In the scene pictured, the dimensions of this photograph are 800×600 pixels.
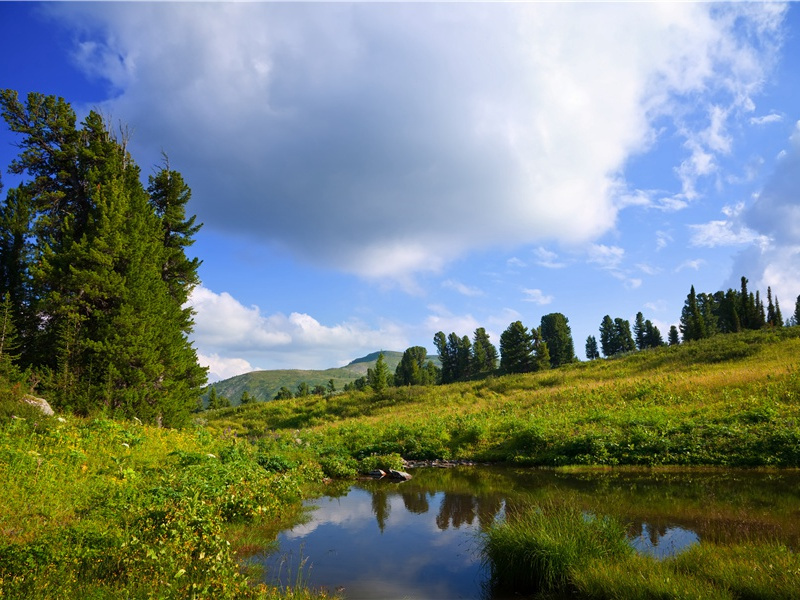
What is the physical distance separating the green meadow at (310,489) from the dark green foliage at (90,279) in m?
4.82

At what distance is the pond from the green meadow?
2.80 ft

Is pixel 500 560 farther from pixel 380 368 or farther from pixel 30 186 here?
pixel 380 368

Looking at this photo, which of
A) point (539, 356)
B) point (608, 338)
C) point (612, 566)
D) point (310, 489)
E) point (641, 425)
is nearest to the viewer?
point (612, 566)

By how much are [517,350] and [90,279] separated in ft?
265

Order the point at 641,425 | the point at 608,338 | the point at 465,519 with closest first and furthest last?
the point at 465,519, the point at 641,425, the point at 608,338

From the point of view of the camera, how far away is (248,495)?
12.2 m

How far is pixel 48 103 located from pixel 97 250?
11.5 metres

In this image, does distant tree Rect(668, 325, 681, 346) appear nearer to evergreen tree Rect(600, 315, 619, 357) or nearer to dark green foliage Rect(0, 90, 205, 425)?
evergreen tree Rect(600, 315, 619, 357)

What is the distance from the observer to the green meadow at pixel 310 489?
20.6 ft

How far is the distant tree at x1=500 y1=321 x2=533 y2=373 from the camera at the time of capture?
297 feet

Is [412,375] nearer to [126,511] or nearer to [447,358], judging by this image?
[447,358]

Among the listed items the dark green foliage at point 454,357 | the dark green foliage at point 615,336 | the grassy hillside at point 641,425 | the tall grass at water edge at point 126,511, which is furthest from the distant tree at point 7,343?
the dark green foliage at point 615,336

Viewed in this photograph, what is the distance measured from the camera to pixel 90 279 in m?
21.4

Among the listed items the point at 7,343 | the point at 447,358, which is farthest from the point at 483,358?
the point at 7,343
